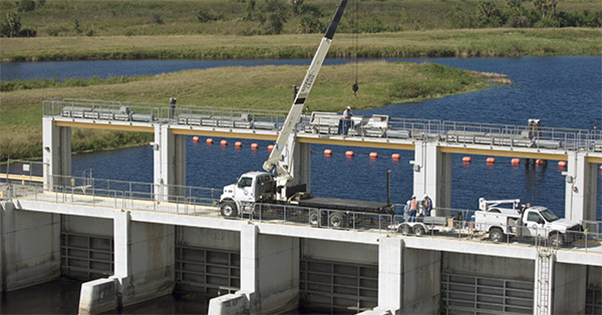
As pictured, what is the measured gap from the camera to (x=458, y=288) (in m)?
54.2

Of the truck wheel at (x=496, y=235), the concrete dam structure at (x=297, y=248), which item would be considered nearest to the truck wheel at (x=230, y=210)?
the concrete dam structure at (x=297, y=248)

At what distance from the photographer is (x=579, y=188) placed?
53.4 metres

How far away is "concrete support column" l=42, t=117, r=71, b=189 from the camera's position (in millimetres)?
68562

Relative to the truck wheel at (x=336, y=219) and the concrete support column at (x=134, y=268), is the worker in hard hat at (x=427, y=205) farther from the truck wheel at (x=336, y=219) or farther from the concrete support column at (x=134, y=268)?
the concrete support column at (x=134, y=268)

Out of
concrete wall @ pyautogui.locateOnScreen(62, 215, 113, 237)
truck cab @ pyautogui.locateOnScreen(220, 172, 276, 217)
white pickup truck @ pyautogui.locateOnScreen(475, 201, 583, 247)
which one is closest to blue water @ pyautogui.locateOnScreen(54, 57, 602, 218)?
concrete wall @ pyautogui.locateOnScreen(62, 215, 113, 237)

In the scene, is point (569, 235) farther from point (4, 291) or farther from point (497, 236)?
point (4, 291)

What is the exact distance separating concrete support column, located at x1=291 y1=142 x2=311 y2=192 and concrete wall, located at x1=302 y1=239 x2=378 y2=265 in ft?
19.3

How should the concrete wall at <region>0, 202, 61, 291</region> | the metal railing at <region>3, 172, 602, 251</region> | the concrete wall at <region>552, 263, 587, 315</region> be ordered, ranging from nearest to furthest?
1. the concrete wall at <region>552, 263, 587, 315</region>
2. the metal railing at <region>3, 172, 602, 251</region>
3. the concrete wall at <region>0, 202, 61, 291</region>

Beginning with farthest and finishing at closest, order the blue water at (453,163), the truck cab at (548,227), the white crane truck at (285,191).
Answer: the blue water at (453,163), the white crane truck at (285,191), the truck cab at (548,227)

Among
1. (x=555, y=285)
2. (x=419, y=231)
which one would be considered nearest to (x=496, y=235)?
(x=555, y=285)

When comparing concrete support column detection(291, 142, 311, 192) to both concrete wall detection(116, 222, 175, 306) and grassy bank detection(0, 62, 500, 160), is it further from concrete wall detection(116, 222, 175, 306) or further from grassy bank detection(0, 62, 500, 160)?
grassy bank detection(0, 62, 500, 160)

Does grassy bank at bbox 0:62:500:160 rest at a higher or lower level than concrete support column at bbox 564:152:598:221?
higher

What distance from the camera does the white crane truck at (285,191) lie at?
5347cm

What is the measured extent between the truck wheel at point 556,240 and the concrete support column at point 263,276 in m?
14.0
